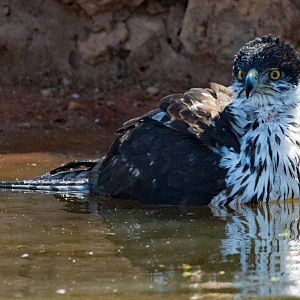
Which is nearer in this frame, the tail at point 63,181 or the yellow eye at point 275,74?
the yellow eye at point 275,74

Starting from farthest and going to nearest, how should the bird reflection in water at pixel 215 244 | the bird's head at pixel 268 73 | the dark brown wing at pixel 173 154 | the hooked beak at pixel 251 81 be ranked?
1. the bird's head at pixel 268 73
2. the hooked beak at pixel 251 81
3. the dark brown wing at pixel 173 154
4. the bird reflection in water at pixel 215 244

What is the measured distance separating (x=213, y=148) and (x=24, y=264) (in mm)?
2373

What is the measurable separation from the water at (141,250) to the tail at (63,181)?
0.19 m

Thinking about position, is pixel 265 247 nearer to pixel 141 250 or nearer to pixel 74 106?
pixel 141 250

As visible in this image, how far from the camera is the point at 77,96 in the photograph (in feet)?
41.7

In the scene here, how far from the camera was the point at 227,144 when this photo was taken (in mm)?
8891

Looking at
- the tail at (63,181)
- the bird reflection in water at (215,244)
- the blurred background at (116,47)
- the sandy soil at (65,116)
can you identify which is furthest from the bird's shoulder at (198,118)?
the blurred background at (116,47)

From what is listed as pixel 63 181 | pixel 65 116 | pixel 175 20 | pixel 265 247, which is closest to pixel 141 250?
pixel 265 247

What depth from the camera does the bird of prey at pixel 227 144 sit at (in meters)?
8.74

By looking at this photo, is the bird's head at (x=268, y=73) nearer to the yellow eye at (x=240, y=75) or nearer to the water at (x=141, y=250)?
the yellow eye at (x=240, y=75)

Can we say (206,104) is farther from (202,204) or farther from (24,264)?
(24,264)

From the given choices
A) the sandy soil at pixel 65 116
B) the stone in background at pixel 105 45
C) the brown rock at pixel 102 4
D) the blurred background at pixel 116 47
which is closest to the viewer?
the sandy soil at pixel 65 116

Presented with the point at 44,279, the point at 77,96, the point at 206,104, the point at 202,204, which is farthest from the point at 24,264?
the point at 77,96

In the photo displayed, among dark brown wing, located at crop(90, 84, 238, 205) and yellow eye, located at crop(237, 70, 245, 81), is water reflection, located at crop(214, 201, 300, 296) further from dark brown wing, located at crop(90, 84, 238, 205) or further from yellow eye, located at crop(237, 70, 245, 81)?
yellow eye, located at crop(237, 70, 245, 81)
